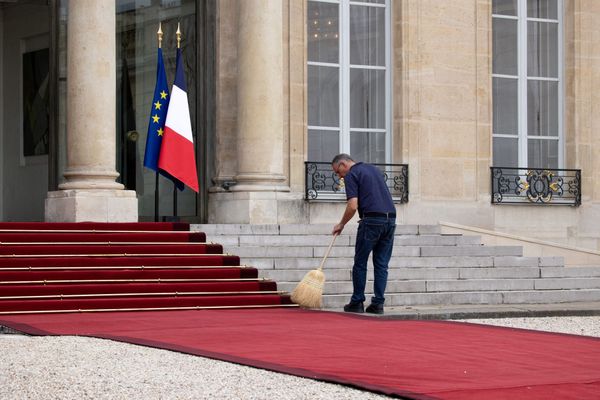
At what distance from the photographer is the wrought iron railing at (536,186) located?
1961 centimetres

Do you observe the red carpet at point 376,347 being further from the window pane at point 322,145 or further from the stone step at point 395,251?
the window pane at point 322,145

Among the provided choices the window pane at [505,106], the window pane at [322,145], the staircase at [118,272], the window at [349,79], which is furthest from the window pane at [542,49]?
the staircase at [118,272]

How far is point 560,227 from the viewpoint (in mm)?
19812

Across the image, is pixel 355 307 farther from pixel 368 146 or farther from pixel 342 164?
pixel 368 146

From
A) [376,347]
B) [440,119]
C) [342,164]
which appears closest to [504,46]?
[440,119]

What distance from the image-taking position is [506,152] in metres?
20.0

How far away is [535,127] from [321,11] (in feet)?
12.4

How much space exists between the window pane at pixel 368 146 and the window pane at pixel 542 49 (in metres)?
2.70

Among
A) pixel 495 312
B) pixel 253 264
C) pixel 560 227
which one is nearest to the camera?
pixel 495 312

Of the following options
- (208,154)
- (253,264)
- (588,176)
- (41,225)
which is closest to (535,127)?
(588,176)

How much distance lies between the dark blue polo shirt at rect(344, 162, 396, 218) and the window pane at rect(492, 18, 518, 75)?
7252mm

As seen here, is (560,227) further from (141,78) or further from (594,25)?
(141,78)

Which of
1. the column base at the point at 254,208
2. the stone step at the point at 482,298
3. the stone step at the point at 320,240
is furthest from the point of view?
the column base at the point at 254,208

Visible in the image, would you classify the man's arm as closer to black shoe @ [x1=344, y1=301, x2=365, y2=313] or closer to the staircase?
black shoe @ [x1=344, y1=301, x2=365, y2=313]
